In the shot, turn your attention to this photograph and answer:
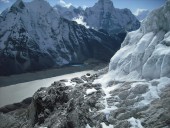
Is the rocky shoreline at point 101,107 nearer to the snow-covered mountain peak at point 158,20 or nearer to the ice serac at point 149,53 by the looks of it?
the ice serac at point 149,53

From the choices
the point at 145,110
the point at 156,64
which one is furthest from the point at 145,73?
the point at 145,110

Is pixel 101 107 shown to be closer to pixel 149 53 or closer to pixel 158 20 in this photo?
pixel 149 53

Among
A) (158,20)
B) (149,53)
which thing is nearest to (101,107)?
(149,53)

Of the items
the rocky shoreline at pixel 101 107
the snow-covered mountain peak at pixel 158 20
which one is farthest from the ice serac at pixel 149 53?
the rocky shoreline at pixel 101 107

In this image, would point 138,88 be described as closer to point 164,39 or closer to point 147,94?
point 147,94

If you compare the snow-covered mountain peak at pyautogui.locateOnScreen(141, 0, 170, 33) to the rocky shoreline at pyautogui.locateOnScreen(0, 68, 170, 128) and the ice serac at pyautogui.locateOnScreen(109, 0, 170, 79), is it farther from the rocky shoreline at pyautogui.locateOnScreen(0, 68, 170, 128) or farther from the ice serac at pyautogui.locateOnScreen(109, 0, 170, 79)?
the rocky shoreline at pyautogui.locateOnScreen(0, 68, 170, 128)

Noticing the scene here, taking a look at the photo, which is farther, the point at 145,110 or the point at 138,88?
the point at 138,88
